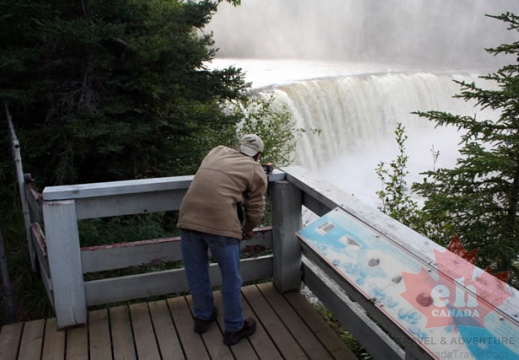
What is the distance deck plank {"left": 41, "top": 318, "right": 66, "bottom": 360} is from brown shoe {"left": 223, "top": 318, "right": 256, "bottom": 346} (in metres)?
1.00

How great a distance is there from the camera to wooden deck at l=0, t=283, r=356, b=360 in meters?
3.20

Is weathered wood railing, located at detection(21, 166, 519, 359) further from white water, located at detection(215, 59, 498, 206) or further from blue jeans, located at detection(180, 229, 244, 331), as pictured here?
white water, located at detection(215, 59, 498, 206)

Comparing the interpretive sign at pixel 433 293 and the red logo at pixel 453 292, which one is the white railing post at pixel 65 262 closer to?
the interpretive sign at pixel 433 293

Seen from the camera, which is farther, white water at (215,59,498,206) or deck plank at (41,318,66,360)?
white water at (215,59,498,206)

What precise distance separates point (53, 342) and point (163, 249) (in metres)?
0.91

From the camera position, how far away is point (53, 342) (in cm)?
332

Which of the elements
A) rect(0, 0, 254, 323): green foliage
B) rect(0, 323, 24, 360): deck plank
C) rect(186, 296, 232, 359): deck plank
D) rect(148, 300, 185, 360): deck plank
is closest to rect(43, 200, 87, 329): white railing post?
rect(0, 323, 24, 360): deck plank

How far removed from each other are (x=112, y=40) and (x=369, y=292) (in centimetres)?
486

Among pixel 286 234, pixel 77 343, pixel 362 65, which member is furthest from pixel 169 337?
pixel 362 65

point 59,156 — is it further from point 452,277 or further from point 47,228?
point 452,277

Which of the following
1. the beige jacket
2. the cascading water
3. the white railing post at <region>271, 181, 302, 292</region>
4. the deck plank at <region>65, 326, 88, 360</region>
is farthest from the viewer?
the cascading water

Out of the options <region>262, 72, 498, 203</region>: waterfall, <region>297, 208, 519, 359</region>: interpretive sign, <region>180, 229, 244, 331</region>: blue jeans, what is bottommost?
<region>262, 72, 498, 203</region>: waterfall

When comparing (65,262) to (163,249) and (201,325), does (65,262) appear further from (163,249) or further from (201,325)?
(201,325)

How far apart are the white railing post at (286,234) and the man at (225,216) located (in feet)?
1.49
